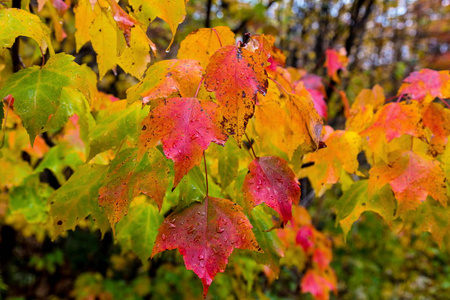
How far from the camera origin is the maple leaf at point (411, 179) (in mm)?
935

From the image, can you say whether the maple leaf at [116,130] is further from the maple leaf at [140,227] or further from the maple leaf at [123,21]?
the maple leaf at [140,227]

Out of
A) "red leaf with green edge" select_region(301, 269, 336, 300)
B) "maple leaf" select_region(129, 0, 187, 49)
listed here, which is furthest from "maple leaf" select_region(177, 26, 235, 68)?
"red leaf with green edge" select_region(301, 269, 336, 300)

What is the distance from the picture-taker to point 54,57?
2.83 ft

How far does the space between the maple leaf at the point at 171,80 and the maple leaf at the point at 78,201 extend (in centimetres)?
31

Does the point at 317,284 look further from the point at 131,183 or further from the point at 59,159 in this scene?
the point at 131,183

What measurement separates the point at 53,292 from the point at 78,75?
4.91m

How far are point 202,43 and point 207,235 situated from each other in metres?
0.52

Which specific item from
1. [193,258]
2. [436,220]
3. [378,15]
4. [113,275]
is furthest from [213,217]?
[378,15]

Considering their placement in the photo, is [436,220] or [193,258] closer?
[193,258]

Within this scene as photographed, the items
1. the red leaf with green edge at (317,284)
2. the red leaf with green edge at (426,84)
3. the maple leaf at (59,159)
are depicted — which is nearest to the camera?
the red leaf with green edge at (426,84)

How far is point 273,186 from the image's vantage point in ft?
2.67

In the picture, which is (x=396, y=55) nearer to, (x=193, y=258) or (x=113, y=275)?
(x=113, y=275)

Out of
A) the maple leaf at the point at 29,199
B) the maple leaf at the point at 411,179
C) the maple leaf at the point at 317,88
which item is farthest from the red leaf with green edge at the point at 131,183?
the maple leaf at the point at 317,88

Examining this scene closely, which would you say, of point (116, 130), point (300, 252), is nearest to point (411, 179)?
point (116, 130)
